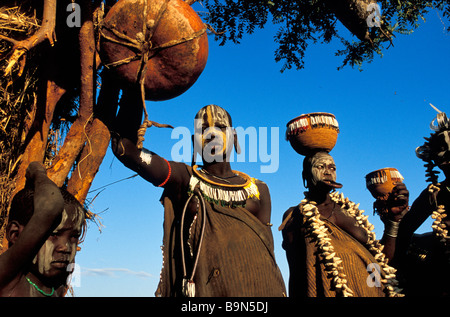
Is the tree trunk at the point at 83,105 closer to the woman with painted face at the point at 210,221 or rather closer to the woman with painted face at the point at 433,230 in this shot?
the woman with painted face at the point at 210,221

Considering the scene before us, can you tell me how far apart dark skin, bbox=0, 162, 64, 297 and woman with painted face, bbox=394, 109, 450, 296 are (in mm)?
3398

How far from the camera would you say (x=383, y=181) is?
5.73 meters

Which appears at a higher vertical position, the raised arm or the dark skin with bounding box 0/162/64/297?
the raised arm

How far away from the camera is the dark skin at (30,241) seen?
2.10 meters

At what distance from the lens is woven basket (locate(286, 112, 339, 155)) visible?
4703 millimetres

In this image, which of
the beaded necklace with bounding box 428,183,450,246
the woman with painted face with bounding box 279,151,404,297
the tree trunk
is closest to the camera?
the tree trunk

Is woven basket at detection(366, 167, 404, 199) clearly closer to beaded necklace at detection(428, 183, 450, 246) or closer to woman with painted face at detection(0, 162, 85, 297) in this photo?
beaded necklace at detection(428, 183, 450, 246)

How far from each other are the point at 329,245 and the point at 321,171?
0.88 meters

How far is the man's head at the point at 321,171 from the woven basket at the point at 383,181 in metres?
1.44

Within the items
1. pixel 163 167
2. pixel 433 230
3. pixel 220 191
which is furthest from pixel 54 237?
pixel 433 230

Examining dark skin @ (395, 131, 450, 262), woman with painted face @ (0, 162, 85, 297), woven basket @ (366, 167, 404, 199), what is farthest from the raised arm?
woven basket @ (366, 167, 404, 199)

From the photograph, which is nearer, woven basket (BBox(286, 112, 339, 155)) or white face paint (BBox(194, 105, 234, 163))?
white face paint (BBox(194, 105, 234, 163))

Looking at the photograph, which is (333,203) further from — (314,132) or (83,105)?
(83,105)
